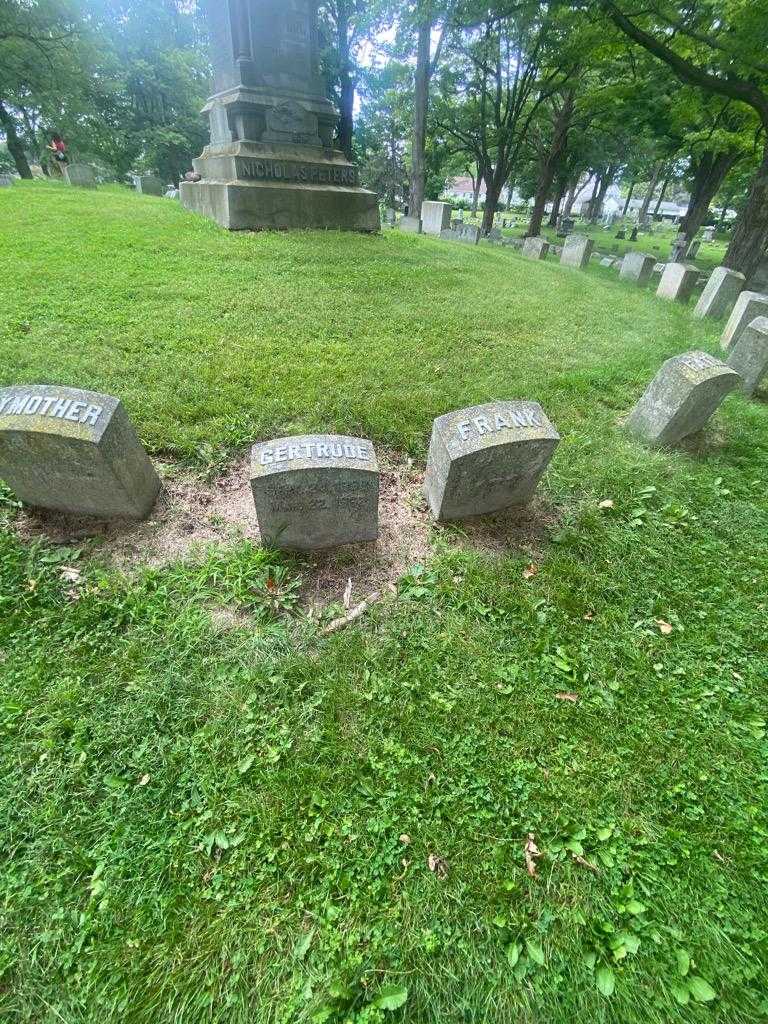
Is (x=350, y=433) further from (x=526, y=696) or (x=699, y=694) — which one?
(x=699, y=694)

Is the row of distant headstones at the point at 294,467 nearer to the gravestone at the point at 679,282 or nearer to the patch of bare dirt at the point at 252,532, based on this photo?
the patch of bare dirt at the point at 252,532

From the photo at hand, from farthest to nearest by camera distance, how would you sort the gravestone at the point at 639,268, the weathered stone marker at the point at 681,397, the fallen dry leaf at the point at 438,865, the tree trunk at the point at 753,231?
the gravestone at the point at 639,268 < the tree trunk at the point at 753,231 < the weathered stone marker at the point at 681,397 < the fallen dry leaf at the point at 438,865

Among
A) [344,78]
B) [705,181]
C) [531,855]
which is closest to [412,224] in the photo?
[344,78]

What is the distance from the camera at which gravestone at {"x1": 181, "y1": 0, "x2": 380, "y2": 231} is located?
353 inches

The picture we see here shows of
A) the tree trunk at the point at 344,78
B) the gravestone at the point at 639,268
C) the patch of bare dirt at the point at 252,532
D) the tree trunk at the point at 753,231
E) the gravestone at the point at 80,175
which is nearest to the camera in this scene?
the patch of bare dirt at the point at 252,532

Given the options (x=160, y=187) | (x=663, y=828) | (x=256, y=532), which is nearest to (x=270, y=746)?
(x=256, y=532)

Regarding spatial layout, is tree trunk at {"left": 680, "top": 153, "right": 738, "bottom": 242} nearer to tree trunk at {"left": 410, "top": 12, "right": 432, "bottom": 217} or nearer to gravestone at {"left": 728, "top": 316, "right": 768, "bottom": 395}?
tree trunk at {"left": 410, "top": 12, "right": 432, "bottom": 217}

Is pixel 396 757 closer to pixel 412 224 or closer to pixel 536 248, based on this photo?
pixel 536 248

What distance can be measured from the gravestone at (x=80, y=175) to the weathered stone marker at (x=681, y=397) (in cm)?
2110

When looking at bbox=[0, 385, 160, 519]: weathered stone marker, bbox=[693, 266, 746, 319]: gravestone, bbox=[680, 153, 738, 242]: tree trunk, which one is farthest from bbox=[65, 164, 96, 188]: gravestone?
bbox=[680, 153, 738, 242]: tree trunk

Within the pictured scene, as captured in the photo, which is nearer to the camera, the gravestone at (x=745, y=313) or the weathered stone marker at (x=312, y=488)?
the weathered stone marker at (x=312, y=488)

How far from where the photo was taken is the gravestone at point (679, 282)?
990cm

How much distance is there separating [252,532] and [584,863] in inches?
93.9

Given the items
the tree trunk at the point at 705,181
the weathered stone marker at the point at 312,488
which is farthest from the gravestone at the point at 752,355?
the tree trunk at the point at 705,181
